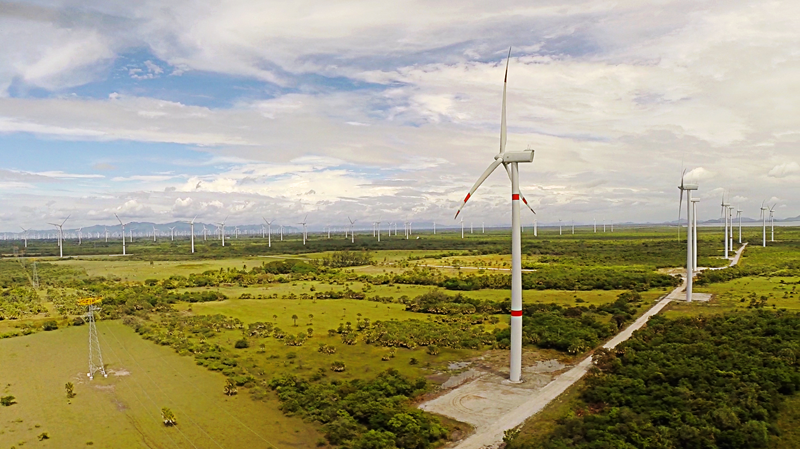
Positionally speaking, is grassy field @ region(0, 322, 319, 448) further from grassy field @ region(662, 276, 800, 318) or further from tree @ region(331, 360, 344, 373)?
grassy field @ region(662, 276, 800, 318)

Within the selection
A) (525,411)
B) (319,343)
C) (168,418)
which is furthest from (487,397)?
(319,343)

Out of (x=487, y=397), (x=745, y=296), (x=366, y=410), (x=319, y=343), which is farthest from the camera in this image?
(x=745, y=296)

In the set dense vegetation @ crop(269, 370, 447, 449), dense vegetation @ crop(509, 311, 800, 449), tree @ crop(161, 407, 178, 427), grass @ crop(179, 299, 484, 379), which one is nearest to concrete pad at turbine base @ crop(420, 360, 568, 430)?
dense vegetation @ crop(269, 370, 447, 449)

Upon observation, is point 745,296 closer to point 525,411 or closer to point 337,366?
point 525,411

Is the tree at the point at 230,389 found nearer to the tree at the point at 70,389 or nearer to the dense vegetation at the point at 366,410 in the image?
the dense vegetation at the point at 366,410

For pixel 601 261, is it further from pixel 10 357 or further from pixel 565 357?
pixel 10 357

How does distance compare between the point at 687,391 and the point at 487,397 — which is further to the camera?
the point at 487,397
